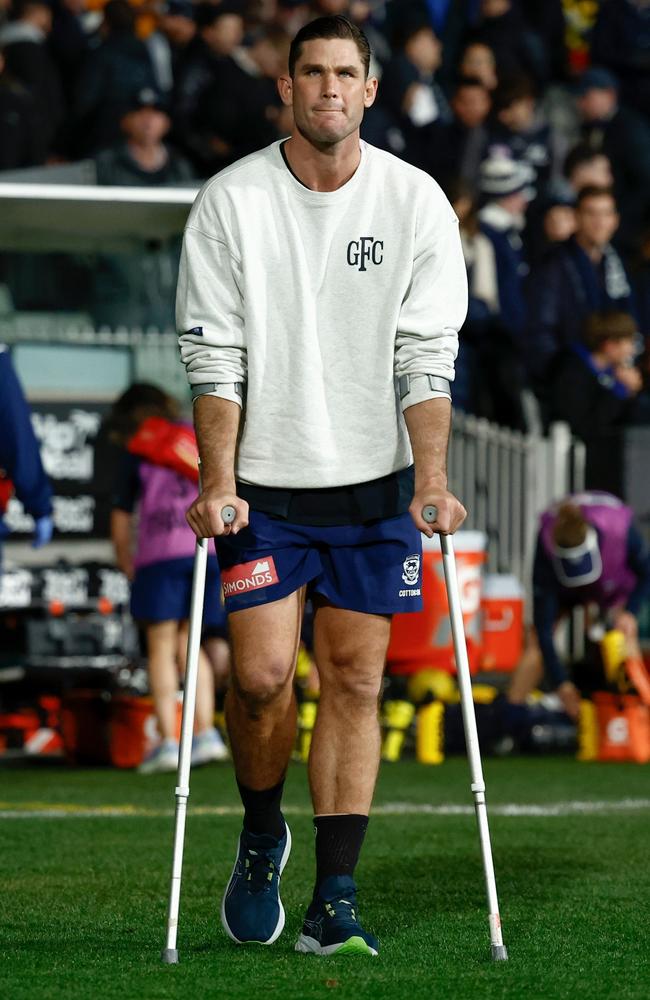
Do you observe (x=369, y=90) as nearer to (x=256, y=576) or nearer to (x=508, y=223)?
(x=256, y=576)

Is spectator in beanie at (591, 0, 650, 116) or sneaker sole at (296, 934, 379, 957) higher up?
spectator in beanie at (591, 0, 650, 116)

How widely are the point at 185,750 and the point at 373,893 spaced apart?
52.9 inches

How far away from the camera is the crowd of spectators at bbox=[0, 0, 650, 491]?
46.6 ft

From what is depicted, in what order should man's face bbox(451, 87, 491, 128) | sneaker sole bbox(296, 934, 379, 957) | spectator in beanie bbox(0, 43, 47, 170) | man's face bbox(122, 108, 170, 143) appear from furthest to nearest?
man's face bbox(451, 87, 491, 128) < spectator in beanie bbox(0, 43, 47, 170) < man's face bbox(122, 108, 170, 143) < sneaker sole bbox(296, 934, 379, 957)

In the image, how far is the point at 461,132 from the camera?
16.2 meters

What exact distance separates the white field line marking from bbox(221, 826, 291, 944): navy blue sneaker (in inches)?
121

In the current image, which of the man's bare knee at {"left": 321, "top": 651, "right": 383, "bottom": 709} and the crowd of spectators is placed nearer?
the man's bare knee at {"left": 321, "top": 651, "right": 383, "bottom": 709}

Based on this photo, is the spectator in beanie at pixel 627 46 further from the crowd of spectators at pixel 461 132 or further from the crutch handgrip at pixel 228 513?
the crutch handgrip at pixel 228 513

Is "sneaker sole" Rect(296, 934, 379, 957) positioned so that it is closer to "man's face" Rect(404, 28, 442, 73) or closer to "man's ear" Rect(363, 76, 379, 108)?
"man's ear" Rect(363, 76, 379, 108)

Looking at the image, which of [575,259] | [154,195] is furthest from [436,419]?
[575,259]

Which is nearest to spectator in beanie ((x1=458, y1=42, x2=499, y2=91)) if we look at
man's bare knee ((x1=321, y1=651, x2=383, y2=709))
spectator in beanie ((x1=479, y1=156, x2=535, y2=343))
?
spectator in beanie ((x1=479, y1=156, x2=535, y2=343))

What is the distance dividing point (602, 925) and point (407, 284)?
1.79m

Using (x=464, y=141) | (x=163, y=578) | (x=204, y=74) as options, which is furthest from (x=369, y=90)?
(x=204, y=74)

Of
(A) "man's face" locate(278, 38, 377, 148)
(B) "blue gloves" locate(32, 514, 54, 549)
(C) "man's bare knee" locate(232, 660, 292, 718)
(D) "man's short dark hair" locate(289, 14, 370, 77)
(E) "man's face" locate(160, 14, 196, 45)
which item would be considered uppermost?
(E) "man's face" locate(160, 14, 196, 45)
